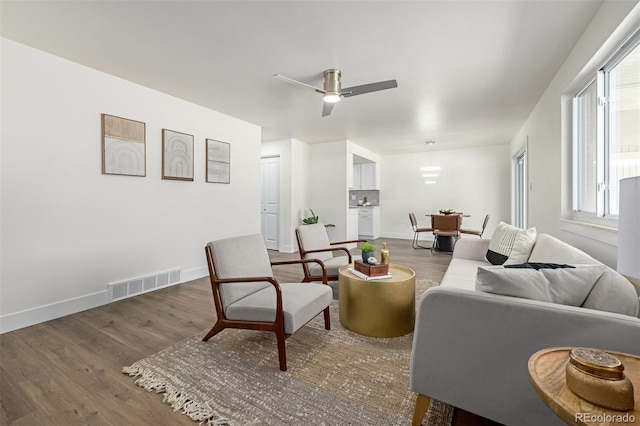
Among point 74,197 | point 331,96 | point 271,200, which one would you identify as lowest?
point 74,197

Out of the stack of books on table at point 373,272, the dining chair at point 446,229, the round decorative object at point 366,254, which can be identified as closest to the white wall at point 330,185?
the dining chair at point 446,229

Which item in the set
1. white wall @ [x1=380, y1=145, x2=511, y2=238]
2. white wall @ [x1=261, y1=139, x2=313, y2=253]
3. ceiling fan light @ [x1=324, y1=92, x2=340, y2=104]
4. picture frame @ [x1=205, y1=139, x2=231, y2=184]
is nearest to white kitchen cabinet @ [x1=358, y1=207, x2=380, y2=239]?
white wall @ [x1=380, y1=145, x2=511, y2=238]

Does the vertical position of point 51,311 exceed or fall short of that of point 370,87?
it falls short

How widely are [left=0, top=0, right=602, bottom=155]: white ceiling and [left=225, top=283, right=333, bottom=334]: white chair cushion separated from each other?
2.12m

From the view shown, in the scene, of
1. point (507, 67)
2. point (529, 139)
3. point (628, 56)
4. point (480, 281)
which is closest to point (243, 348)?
point (480, 281)

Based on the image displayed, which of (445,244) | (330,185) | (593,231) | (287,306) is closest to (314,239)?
(287,306)

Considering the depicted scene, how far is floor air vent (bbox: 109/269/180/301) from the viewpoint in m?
3.15

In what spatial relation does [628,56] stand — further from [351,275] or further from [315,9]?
[351,275]

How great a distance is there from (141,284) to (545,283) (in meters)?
3.86

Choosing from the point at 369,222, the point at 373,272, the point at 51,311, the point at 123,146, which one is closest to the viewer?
the point at 373,272

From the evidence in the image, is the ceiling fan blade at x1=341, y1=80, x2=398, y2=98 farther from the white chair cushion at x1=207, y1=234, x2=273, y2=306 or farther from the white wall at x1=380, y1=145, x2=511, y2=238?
the white wall at x1=380, y1=145, x2=511, y2=238

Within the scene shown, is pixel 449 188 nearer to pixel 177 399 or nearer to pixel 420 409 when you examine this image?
pixel 420 409

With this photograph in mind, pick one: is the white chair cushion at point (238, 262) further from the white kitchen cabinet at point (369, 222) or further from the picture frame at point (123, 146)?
the white kitchen cabinet at point (369, 222)

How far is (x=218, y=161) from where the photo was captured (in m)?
4.38
